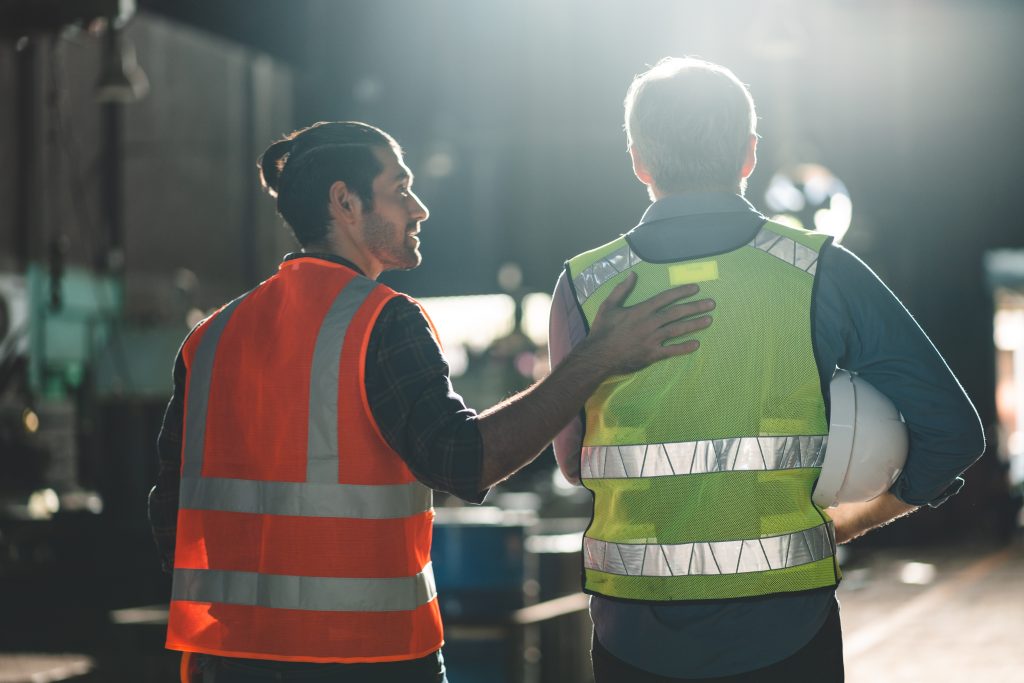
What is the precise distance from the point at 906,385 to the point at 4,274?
1555cm

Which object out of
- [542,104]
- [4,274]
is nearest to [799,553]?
[4,274]

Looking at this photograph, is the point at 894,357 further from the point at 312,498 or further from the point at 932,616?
the point at 932,616

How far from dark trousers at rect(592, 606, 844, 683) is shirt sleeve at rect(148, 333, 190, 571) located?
96cm

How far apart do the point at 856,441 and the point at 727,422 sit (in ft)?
0.78

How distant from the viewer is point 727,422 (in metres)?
2.42

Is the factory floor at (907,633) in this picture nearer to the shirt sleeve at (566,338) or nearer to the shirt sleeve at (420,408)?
the shirt sleeve at (566,338)

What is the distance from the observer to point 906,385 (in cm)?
251

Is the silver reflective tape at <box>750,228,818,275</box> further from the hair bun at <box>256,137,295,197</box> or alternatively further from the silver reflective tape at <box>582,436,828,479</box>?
the hair bun at <box>256,137,295,197</box>

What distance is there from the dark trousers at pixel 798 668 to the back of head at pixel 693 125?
79cm

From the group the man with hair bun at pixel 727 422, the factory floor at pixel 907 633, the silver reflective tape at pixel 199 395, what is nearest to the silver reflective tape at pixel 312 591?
the silver reflective tape at pixel 199 395

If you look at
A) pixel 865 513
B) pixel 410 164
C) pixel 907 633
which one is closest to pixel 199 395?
pixel 865 513

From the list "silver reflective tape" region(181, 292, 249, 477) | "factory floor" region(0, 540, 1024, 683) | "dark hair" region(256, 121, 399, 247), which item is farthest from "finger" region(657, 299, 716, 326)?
"factory floor" region(0, 540, 1024, 683)

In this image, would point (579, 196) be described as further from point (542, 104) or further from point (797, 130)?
point (797, 130)

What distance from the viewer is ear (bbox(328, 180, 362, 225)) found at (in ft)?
9.27
